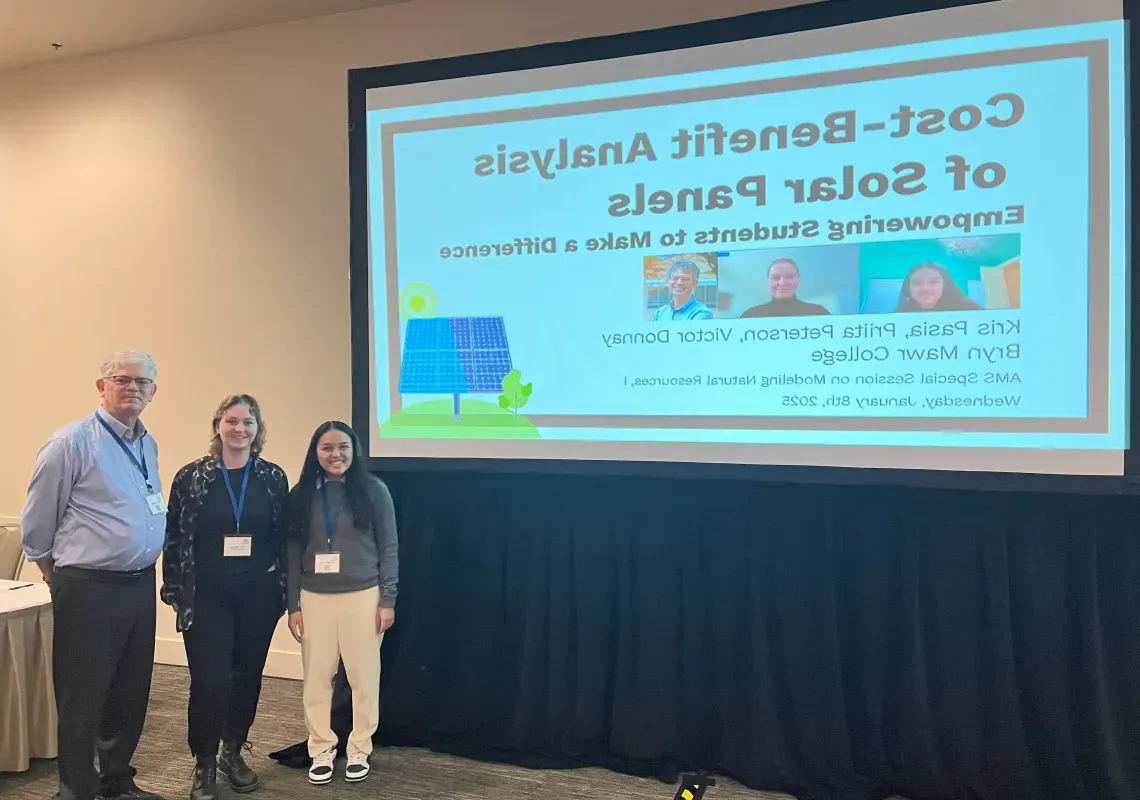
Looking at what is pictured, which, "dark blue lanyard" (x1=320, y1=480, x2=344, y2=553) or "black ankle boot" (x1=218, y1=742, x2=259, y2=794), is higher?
"dark blue lanyard" (x1=320, y1=480, x2=344, y2=553)

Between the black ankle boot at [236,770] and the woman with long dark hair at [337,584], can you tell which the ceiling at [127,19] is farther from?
the black ankle boot at [236,770]

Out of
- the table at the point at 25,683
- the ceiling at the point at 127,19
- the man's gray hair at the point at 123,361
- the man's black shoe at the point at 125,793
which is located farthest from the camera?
the ceiling at the point at 127,19

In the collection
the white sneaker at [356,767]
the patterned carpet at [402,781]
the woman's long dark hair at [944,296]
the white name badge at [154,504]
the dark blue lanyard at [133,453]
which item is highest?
the woman's long dark hair at [944,296]

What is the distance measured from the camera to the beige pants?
309cm

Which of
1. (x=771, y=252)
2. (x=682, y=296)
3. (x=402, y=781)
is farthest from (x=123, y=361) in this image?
(x=771, y=252)

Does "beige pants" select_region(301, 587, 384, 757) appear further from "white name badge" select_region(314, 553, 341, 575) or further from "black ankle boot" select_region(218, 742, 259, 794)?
"black ankle boot" select_region(218, 742, 259, 794)

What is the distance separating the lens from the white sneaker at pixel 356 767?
10.2 feet

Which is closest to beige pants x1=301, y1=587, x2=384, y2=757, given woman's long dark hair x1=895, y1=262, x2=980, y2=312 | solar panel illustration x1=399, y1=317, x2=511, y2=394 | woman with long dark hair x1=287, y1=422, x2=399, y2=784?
woman with long dark hair x1=287, y1=422, x2=399, y2=784

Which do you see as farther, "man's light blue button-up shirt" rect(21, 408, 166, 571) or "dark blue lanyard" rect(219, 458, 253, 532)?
"dark blue lanyard" rect(219, 458, 253, 532)

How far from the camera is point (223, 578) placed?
114 inches

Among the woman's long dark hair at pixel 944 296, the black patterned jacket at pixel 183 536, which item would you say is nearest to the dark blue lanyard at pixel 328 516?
the black patterned jacket at pixel 183 536

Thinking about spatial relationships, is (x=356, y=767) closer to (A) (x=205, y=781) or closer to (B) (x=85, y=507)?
(A) (x=205, y=781)

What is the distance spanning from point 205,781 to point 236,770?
118 millimetres

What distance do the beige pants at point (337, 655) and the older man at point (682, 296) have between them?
59.2 inches
